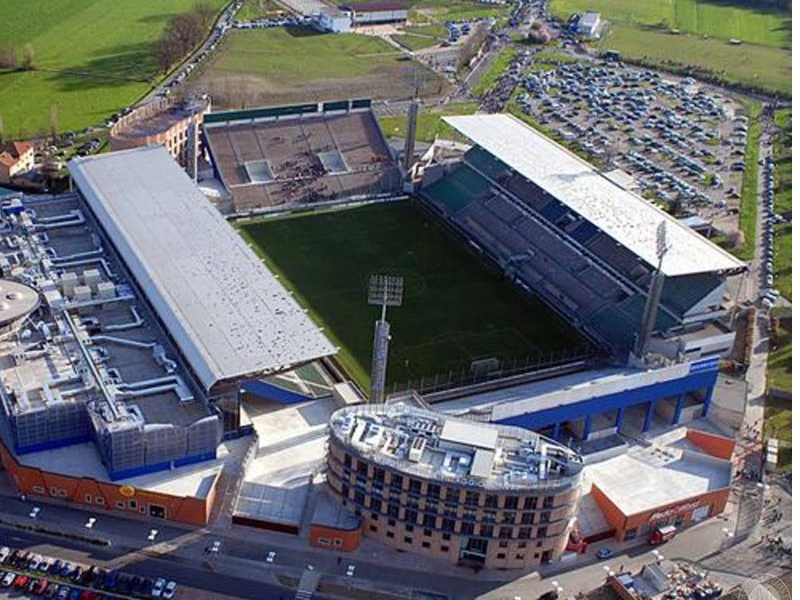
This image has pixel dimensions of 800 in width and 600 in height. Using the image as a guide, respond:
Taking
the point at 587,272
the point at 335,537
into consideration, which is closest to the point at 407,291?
the point at 587,272

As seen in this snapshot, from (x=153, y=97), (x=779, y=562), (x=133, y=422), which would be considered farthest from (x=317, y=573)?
(x=153, y=97)

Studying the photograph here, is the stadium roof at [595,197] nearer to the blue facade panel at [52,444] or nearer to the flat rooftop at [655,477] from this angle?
the flat rooftop at [655,477]

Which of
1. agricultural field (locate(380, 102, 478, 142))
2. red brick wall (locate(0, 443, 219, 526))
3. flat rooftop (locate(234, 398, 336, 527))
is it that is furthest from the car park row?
agricultural field (locate(380, 102, 478, 142))

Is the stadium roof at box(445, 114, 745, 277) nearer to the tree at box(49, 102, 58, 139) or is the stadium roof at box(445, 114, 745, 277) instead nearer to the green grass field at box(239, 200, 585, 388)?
the green grass field at box(239, 200, 585, 388)

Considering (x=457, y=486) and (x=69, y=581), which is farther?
(x=457, y=486)

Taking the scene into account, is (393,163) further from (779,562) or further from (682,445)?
(779,562)

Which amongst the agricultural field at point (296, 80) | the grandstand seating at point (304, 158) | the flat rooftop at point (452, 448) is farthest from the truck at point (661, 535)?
the agricultural field at point (296, 80)

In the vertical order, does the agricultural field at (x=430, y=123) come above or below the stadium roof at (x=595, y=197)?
below

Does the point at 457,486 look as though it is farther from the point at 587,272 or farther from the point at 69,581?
the point at 587,272
